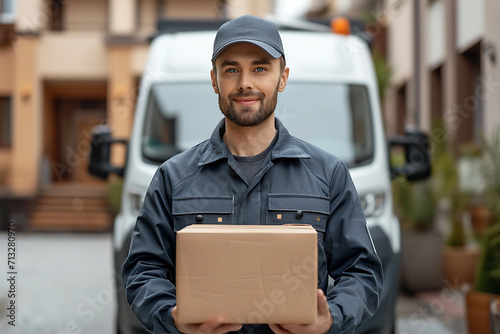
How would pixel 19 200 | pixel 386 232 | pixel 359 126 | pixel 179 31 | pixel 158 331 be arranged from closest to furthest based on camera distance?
1. pixel 158 331
2. pixel 386 232
3. pixel 359 126
4. pixel 179 31
5. pixel 19 200

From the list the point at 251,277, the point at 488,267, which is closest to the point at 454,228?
the point at 488,267

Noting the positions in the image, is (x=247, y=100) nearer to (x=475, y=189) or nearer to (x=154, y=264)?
(x=154, y=264)

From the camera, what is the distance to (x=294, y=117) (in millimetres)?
4609

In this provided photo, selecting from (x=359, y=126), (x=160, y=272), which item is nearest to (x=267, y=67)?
(x=160, y=272)

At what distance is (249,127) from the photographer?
2.09 m

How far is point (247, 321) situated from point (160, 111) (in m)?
3.45

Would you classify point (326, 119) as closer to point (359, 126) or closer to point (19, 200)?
point (359, 126)

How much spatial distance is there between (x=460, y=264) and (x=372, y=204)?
4.08 m

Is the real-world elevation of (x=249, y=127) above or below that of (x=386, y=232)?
above

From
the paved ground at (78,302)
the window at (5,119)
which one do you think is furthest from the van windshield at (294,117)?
the window at (5,119)

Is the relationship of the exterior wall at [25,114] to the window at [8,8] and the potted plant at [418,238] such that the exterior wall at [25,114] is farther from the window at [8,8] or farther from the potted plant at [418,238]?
the potted plant at [418,238]

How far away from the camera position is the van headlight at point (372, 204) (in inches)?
179

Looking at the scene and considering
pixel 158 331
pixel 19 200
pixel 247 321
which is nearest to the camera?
pixel 247 321

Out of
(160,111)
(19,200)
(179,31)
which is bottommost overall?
(19,200)
